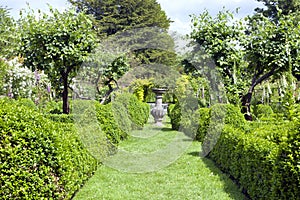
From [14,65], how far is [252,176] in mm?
10835

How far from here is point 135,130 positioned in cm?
988

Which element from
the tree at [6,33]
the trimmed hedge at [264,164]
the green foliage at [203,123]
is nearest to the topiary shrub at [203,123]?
the green foliage at [203,123]

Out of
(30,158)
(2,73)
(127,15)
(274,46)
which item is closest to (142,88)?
(2,73)

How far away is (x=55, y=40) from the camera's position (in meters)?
7.55

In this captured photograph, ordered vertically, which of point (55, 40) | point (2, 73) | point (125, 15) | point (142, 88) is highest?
point (125, 15)

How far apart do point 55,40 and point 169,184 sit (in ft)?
15.4

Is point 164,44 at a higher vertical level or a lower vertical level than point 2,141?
higher

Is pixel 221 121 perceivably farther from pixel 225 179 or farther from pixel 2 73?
pixel 2 73

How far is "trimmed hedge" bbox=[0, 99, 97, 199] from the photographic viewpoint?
2568 millimetres

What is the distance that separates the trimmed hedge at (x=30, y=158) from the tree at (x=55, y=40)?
4710 mm

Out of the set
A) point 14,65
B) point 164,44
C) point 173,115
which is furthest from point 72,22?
point 14,65

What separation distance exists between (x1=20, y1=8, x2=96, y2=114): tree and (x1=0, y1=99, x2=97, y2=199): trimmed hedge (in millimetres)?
4710

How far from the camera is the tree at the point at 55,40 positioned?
756cm

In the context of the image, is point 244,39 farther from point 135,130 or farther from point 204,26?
point 135,130
